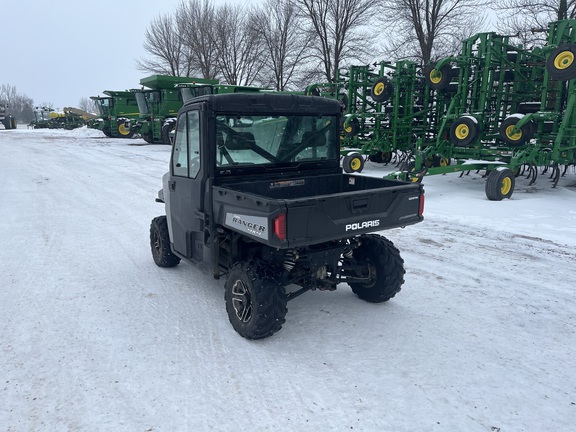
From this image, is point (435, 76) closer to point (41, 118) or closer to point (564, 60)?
point (564, 60)

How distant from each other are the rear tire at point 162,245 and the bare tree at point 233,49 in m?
29.5

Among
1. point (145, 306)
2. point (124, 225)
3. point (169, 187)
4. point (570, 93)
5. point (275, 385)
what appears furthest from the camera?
point (570, 93)

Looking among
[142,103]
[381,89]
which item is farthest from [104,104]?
[381,89]

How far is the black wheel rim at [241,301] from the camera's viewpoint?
12.1 ft

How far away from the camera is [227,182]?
4.11m

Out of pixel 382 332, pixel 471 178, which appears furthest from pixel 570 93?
pixel 382 332

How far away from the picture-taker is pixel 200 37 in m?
35.5

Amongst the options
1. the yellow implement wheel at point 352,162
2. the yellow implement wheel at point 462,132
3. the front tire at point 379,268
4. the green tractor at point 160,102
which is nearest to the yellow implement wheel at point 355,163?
the yellow implement wheel at point 352,162

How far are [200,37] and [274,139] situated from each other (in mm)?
34557

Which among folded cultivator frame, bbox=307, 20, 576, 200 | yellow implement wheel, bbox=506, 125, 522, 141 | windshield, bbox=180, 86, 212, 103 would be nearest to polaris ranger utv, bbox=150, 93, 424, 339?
folded cultivator frame, bbox=307, 20, 576, 200

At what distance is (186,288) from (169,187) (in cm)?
110

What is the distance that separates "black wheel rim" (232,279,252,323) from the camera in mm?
3699

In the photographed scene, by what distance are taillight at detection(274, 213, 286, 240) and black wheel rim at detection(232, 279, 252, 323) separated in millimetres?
720

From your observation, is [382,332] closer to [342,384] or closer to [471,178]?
[342,384]
